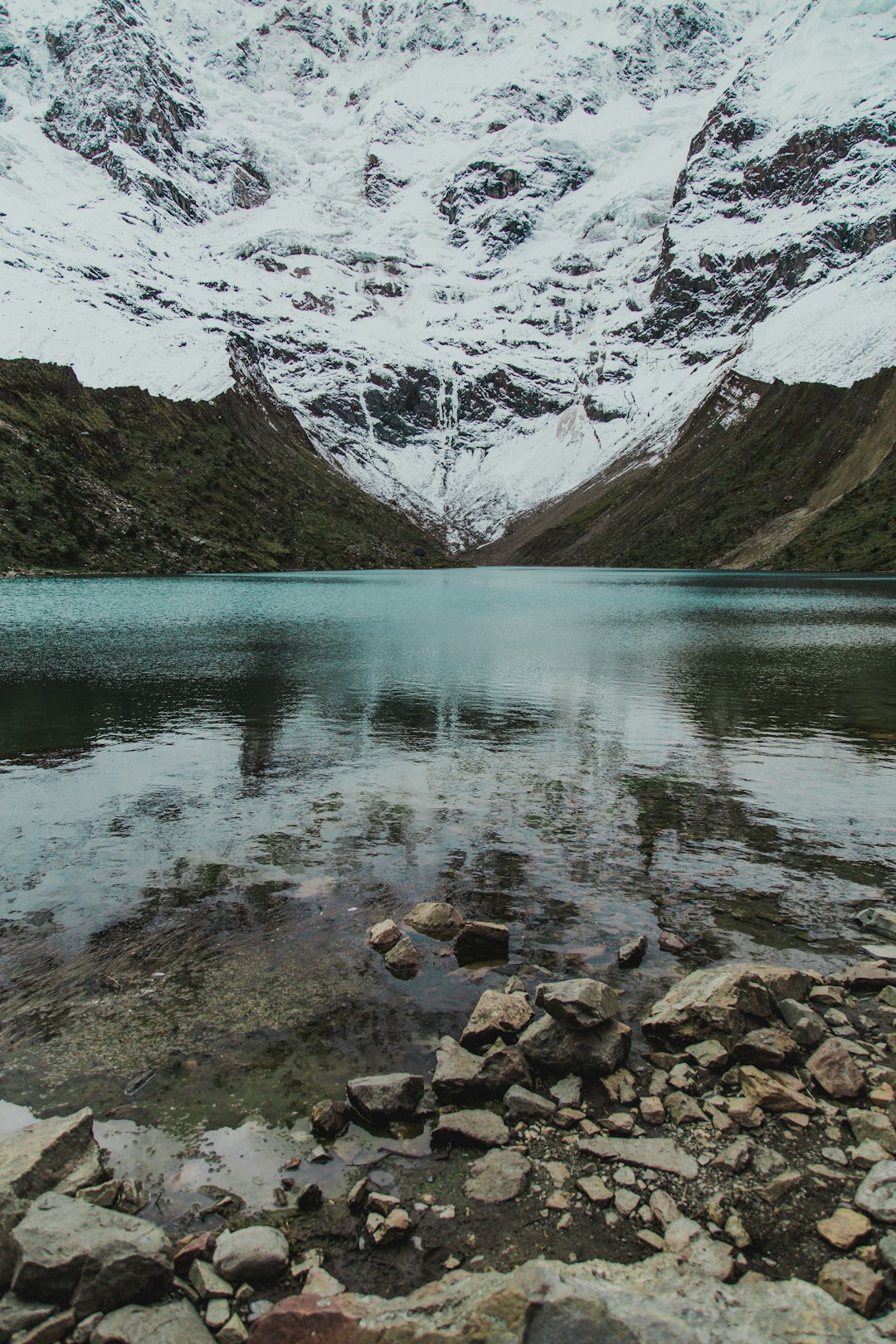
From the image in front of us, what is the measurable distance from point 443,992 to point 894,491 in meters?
224

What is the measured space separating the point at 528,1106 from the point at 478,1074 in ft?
2.33

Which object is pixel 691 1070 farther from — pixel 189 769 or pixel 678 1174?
pixel 189 769

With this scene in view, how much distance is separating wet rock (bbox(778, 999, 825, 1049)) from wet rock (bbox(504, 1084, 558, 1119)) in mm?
3523

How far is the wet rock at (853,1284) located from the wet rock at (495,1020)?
442 cm

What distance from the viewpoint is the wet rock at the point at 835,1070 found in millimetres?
9359

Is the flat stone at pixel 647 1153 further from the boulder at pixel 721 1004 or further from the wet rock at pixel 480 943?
the wet rock at pixel 480 943

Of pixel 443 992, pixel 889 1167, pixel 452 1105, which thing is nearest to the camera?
pixel 889 1167

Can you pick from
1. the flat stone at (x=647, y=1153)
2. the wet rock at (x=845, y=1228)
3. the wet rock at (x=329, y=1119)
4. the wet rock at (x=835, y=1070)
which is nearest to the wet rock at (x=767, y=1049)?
the wet rock at (x=835, y=1070)

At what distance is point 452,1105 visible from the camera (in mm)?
9422

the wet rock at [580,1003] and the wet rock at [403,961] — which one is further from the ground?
the wet rock at [580,1003]

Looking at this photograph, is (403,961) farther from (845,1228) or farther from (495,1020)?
(845,1228)

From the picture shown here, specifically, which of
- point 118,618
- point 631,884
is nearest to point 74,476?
point 118,618

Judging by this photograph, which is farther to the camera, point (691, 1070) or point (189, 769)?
point (189, 769)

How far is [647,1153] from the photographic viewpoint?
331 inches
